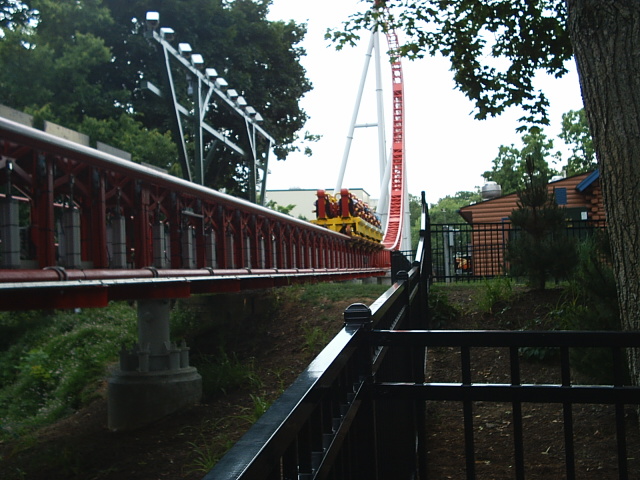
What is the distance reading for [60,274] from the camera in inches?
240

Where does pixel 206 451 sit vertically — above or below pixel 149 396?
below

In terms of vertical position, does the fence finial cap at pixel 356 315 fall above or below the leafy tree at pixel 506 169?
below

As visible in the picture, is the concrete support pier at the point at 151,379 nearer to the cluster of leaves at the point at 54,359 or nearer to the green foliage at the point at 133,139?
the cluster of leaves at the point at 54,359

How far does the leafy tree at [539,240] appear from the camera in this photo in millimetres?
10641

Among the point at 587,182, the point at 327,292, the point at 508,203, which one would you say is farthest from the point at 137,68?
the point at 327,292

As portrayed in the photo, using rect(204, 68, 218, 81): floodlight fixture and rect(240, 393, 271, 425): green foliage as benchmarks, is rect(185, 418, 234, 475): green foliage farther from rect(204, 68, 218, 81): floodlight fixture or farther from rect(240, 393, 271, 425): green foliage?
rect(204, 68, 218, 81): floodlight fixture

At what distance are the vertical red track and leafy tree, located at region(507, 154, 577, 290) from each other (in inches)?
1097

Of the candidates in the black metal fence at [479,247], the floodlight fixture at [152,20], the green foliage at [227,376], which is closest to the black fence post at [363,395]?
the green foliage at [227,376]

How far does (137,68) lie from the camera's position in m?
36.6

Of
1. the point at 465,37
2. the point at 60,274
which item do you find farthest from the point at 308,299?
the point at 60,274

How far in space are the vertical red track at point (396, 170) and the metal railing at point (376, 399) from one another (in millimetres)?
36013

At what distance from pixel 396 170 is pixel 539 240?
135 ft

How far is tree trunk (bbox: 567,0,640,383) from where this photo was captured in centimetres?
482

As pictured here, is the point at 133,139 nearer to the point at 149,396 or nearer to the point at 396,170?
the point at 149,396
